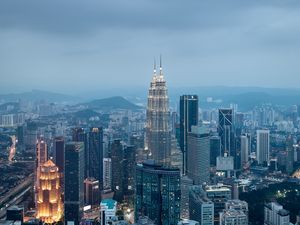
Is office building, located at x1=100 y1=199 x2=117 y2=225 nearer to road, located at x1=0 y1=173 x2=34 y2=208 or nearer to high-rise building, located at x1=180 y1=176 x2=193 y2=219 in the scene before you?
high-rise building, located at x1=180 y1=176 x2=193 y2=219

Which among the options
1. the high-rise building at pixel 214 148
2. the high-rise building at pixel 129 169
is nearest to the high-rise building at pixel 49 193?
the high-rise building at pixel 129 169

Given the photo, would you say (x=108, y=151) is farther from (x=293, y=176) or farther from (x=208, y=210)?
(x=293, y=176)

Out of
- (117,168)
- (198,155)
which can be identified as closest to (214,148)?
(198,155)

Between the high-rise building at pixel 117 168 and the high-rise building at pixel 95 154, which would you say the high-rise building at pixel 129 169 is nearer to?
the high-rise building at pixel 117 168

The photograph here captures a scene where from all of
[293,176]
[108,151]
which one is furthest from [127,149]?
[293,176]

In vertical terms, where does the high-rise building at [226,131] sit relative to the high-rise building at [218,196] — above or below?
above

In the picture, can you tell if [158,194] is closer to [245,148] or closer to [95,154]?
[95,154]
